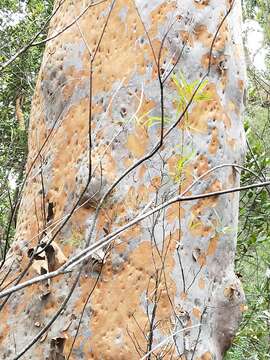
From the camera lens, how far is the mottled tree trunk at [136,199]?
6.52 ft

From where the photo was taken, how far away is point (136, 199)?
6.91 feet

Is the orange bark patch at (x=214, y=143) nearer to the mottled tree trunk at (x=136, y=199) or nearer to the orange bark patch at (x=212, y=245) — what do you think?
the mottled tree trunk at (x=136, y=199)

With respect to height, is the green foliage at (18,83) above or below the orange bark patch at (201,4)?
above

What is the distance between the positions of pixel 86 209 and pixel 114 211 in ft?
0.33

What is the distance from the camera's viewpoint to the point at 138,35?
2363 mm

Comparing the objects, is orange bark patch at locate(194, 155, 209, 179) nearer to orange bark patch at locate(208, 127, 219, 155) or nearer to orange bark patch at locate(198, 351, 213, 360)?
orange bark patch at locate(208, 127, 219, 155)

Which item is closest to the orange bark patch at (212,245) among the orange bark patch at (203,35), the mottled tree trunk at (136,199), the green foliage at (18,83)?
the mottled tree trunk at (136,199)

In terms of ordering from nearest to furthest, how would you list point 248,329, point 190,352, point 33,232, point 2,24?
point 190,352 → point 33,232 → point 248,329 → point 2,24

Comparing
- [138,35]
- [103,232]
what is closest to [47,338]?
[103,232]

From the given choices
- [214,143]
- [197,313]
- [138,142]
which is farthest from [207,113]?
[197,313]

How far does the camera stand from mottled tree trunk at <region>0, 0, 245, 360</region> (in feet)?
6.52

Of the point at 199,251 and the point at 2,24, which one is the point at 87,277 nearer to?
the point at 199,251

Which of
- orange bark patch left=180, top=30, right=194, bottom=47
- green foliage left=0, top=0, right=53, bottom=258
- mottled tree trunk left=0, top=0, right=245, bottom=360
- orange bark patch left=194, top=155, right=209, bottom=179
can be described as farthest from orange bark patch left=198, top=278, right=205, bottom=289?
green foliage left=0, top=0, right=53, bottom=258

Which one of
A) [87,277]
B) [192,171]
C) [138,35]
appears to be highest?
[138,35]
